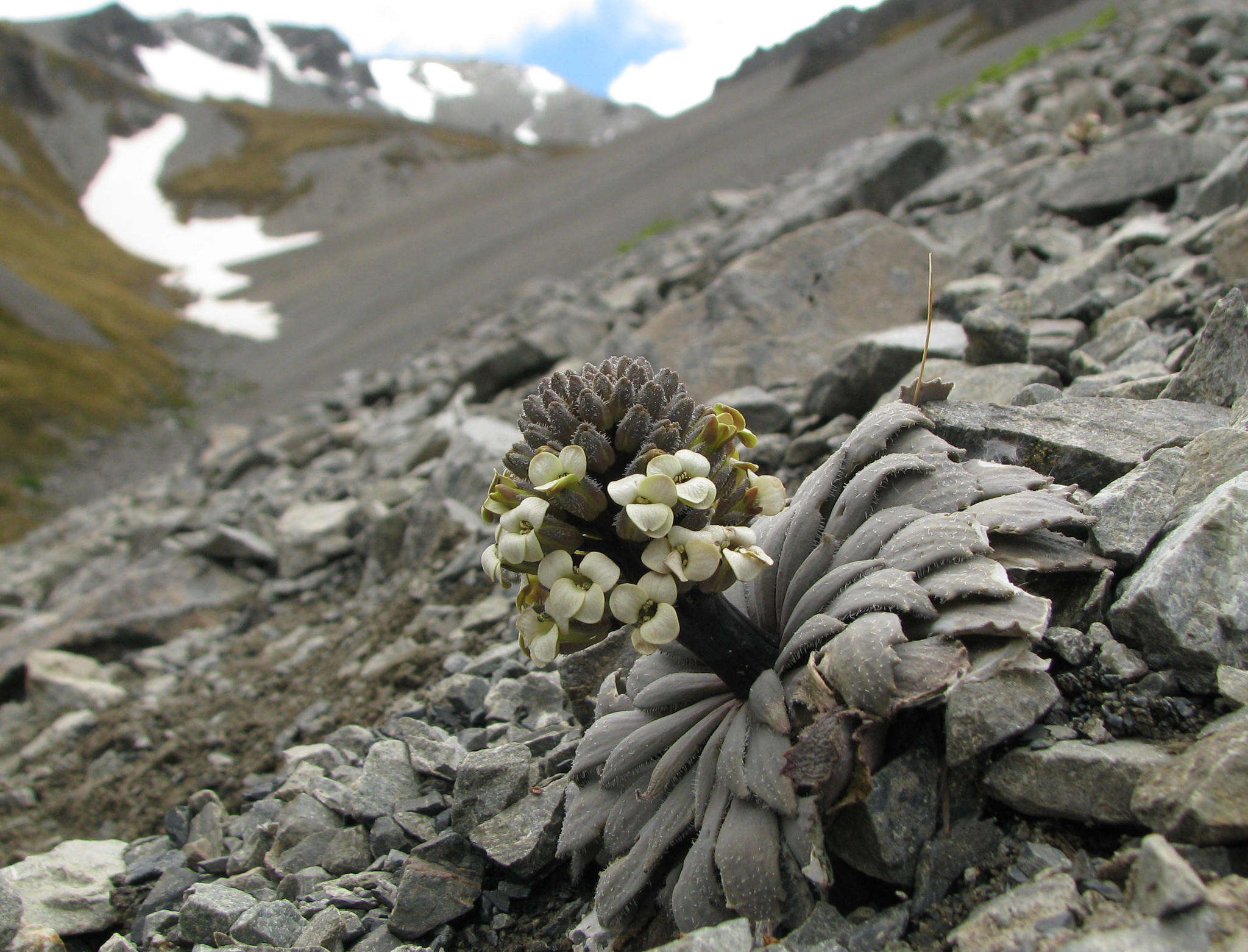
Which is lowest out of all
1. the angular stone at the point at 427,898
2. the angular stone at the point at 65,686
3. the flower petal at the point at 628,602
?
the angular stone at the point at 427,898

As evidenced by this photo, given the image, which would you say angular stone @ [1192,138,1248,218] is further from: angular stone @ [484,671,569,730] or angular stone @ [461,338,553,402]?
angular stone @ [461,338,553,402]

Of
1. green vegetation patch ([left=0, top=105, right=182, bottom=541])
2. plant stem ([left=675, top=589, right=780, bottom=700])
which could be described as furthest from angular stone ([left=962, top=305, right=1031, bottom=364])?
green vegetation patch ([left=0, top=105, right=182, bottom=541])

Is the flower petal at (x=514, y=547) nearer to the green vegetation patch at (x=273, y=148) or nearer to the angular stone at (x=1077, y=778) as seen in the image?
the angular stone at (x=1077, y=778)

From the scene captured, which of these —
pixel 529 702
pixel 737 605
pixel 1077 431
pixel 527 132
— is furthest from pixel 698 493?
pixel 527 132

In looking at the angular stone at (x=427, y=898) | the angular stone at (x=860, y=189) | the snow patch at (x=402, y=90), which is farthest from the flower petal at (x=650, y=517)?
the snow patch at (x=402, y=90)

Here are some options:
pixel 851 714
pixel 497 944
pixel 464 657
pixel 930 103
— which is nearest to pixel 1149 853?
pixel 851 714

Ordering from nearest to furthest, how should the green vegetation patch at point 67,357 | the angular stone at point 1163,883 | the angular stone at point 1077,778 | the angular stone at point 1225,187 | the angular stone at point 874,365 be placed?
the angular stone at point 1163,883 → the angular stone at point 1077,778 → the angular stone at point 874,365 → the angular stone at point 1225,187 → the green vegetation patch at point 67,357

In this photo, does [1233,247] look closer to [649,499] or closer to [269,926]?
[649,499]
